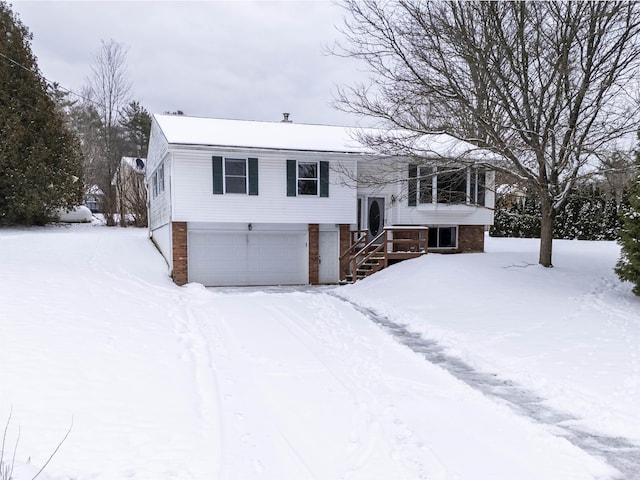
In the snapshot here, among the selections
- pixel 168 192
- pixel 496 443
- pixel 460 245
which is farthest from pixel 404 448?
pixel 460 245

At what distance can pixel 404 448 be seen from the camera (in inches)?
151

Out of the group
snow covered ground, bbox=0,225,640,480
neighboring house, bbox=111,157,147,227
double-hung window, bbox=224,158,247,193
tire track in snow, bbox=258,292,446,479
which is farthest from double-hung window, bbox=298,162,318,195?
neighboring house, bbox=111,157,147,227

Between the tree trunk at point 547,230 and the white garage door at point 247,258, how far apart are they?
7725mm

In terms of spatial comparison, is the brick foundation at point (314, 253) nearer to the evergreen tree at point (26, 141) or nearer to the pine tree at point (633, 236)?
the pine tree at point (633, 236)

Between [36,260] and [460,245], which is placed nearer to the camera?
[36,260]

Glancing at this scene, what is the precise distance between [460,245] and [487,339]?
34.8ft

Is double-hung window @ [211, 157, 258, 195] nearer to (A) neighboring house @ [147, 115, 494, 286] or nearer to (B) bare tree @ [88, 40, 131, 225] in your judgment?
(A) neighboring house @ [147, 115, 494, 286]

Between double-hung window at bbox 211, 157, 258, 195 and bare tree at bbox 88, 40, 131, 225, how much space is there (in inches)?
783

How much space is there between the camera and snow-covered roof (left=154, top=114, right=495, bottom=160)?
13820 mm

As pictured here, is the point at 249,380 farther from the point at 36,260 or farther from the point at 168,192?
the point at 168,192

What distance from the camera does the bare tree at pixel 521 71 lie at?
32.2 feet

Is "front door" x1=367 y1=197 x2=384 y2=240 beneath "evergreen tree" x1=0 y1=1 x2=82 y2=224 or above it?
beneath

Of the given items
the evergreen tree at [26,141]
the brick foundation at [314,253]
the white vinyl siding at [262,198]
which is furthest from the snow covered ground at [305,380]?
the evergreen tree at [26,141]

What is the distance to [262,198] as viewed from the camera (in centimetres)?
1480
